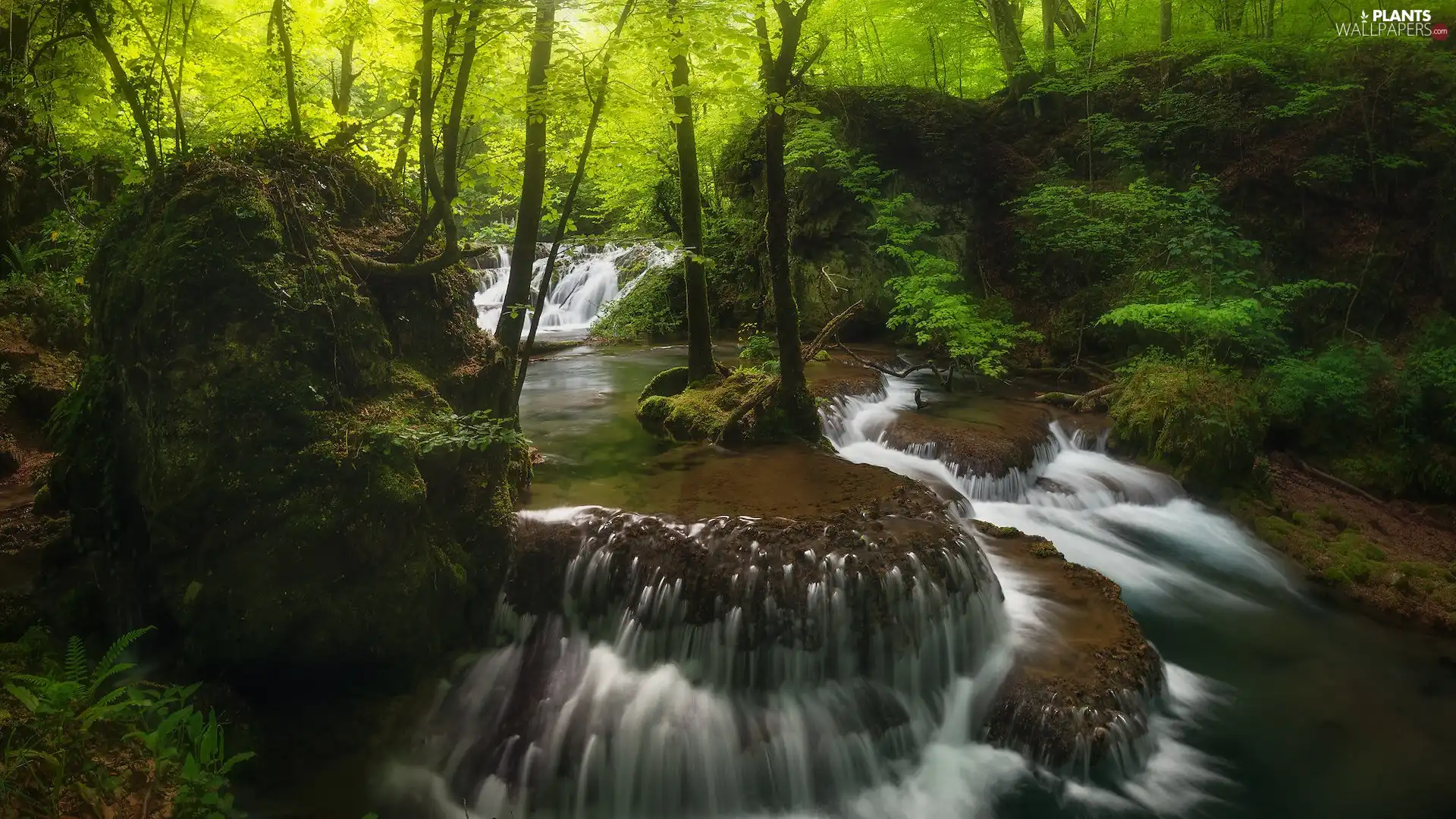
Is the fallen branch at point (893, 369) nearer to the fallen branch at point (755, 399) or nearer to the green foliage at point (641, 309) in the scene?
the fallen branch at point (755, 399)

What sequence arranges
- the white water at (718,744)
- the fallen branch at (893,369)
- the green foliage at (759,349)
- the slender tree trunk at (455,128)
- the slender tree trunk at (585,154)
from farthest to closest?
the fallen branch at (893,369)
the green foliage at (759,349)
the slender tree trunk at (585,154)
the slender tree trunk at (455,128)
the white water at (718,744)

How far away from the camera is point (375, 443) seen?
5.01 meters

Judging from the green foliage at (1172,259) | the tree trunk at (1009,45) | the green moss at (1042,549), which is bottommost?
the green moss at (1042,549)

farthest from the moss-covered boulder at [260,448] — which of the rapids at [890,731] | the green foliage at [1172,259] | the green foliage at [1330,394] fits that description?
the green foliage at [1330,394]

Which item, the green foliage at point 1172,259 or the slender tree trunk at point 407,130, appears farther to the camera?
the green foliage at point 1172,259

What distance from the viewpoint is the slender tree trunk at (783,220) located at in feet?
23.5

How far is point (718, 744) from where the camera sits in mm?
5121

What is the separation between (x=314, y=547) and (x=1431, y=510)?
13267 millimetres

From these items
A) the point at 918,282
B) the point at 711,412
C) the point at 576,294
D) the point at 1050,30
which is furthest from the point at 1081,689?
the point at 576,294

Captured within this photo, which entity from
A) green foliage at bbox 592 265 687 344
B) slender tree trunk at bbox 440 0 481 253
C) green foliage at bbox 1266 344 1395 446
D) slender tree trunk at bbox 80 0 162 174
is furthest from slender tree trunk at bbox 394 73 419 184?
green foliage at bbox 1266 344 1395 446

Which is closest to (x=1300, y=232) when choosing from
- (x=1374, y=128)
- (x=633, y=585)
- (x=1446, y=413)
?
(x=1374, y=128)

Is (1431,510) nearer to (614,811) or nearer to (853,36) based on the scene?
(614,811)

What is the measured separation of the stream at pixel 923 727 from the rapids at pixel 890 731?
0.5 inches

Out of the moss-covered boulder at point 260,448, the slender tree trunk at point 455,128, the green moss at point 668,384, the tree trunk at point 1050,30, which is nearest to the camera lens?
the moss-covered boulder at point 260,448
